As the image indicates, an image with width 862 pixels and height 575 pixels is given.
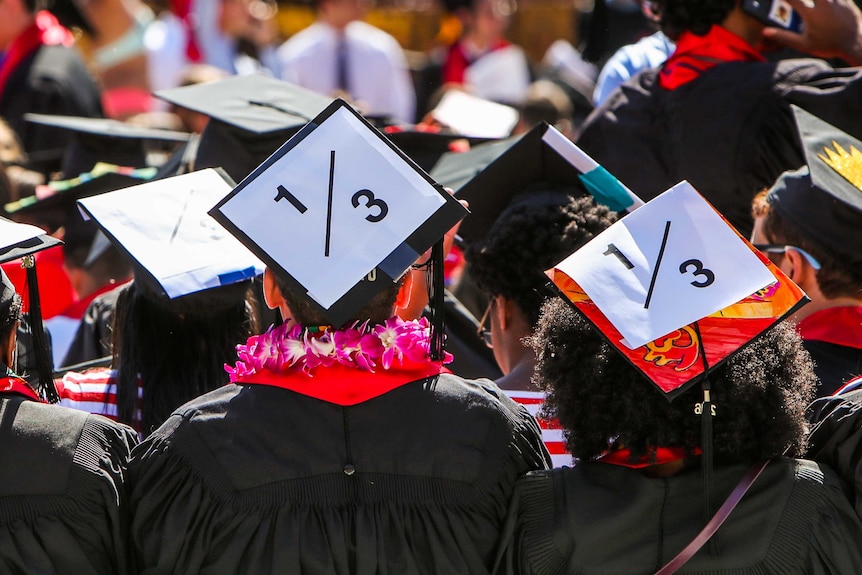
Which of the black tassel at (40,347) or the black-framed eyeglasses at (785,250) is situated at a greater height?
the black-framed eyeglasses at (785,250)

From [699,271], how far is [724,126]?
160cm

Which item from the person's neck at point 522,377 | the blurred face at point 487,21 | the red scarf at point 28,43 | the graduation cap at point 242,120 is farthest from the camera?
the blurred face at point 487,21

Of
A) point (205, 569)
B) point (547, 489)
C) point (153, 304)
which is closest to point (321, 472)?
point (205, 569)

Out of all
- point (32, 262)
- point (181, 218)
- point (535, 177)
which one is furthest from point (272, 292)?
point (535, 177)

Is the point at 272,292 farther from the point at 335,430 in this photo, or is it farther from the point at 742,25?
the point at 742,25

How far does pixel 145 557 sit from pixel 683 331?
114cm

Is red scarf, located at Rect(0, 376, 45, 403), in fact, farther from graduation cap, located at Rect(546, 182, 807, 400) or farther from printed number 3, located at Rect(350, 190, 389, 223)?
graduation cap, located at Rect(546, 182, 807, 400)

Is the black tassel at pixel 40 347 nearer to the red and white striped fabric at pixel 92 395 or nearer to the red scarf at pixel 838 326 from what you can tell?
the red and white striped fabric at pixel 92 395

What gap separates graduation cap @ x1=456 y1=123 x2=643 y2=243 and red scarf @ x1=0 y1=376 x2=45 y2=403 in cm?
136

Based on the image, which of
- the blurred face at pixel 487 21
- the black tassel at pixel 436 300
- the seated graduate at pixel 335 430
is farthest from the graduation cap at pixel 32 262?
the blurred face at pixel 487 21

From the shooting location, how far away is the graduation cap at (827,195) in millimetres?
2719

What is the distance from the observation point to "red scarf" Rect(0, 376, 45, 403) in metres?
2.27

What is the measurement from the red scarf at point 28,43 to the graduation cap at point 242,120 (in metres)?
3.17

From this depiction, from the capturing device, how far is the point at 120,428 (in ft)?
7.64
